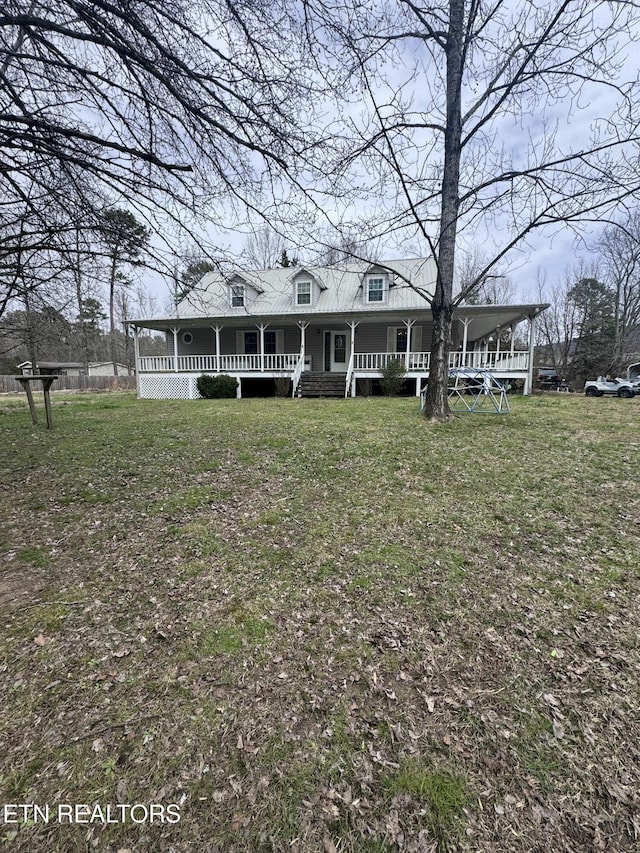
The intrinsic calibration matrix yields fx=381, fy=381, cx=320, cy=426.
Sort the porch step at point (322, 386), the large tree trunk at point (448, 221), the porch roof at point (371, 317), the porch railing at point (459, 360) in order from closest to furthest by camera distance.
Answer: the large tree trunk at point (448, 221) → the porch roof at point (371, 317) → the porch railing at point (459, 360) → the porch step at point (322, 386)

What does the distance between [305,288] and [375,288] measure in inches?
131

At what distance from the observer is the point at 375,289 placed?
16.7 m

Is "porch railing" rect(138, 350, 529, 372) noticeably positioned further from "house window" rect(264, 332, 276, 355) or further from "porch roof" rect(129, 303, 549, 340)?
"house window" rect(264, 332, 276, 355)

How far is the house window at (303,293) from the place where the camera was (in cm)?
1781

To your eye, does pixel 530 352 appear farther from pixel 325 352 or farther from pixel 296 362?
pixel 296 362

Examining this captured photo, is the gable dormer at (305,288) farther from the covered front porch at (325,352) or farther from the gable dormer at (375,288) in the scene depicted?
the gable dormer at (375,288)

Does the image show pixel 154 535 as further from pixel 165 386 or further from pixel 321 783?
pixel 165 386

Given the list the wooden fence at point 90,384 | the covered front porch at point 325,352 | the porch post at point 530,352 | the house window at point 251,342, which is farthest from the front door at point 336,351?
the wooden fence at point 90,384

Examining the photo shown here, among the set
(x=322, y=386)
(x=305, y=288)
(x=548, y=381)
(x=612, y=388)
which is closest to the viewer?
(x=322, y=386)

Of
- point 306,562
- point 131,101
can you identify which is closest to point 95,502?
point 306,562

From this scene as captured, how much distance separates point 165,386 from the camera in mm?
16609

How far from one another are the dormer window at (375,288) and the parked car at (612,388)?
10341 millimetres

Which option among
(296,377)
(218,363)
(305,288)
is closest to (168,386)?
(218,363)

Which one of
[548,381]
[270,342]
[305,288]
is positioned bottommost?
[548,381]
